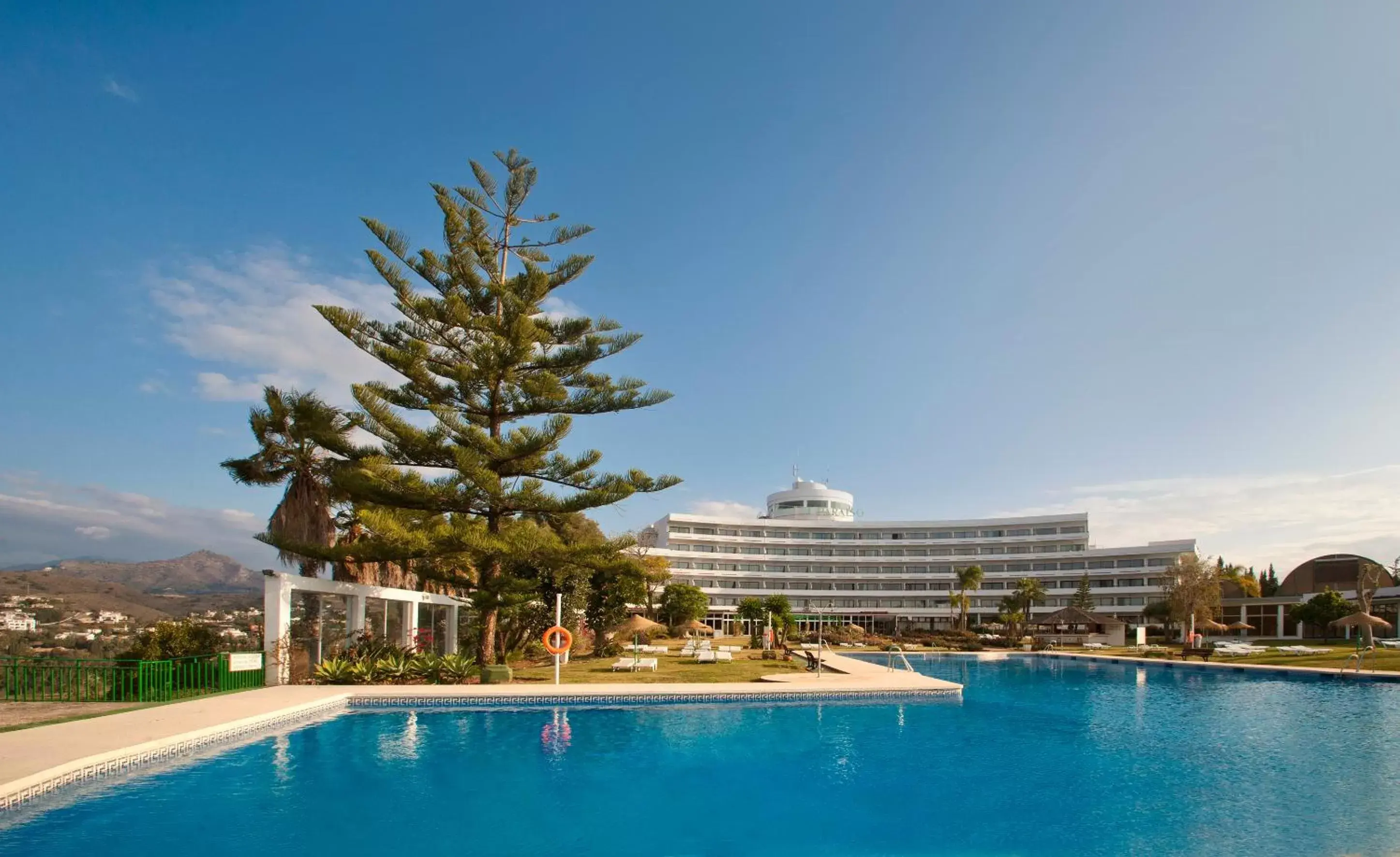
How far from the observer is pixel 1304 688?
22.5m

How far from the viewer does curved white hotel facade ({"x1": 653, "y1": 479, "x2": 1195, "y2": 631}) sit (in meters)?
70.2

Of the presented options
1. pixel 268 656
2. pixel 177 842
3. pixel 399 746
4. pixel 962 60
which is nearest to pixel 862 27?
pixel 962 60

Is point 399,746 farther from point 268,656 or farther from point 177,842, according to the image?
point 268,656

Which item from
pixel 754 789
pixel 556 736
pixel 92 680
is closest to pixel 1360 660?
pixel 754 789

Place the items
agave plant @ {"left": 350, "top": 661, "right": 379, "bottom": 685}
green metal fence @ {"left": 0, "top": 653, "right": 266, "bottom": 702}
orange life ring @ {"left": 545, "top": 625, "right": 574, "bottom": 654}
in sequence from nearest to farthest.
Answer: green metal fence @ {"left": 0, "top": 653, "right": 266, "bottom": 702}, agave plant @ {"left": 350, "top": 661, "right": 379, "bottom": 685}, orange life ring @ {"left": 545, "top": 625, "right": 574, "bottom": 654}

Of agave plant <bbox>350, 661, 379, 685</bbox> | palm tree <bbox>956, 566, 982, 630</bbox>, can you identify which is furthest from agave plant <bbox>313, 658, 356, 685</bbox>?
palm tree <bbox>956, 566, 982, 630</bbox>

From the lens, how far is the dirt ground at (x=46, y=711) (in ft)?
37.5

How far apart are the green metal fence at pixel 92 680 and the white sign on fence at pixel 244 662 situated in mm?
668

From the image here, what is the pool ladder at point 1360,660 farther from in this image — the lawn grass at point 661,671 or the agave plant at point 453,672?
the agave plant at point 453,672

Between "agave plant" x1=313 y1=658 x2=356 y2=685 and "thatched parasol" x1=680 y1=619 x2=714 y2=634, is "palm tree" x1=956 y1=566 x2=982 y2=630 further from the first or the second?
"agave plant" x1=313 y1=658 x2=356 y2=685

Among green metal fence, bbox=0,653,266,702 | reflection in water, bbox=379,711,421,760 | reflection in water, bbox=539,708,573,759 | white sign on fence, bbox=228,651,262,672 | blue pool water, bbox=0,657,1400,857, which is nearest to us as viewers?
blue pool water, bbox=0,657,1400,857

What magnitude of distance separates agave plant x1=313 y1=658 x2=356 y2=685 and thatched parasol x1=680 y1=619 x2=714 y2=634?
2668 centimetres

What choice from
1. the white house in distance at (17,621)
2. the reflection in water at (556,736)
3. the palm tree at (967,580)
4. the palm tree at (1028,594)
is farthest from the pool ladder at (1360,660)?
the white house in distance at (17,621)

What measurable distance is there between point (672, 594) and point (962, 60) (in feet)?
111
